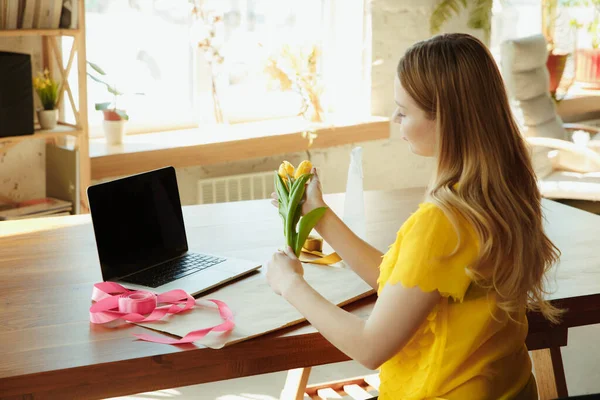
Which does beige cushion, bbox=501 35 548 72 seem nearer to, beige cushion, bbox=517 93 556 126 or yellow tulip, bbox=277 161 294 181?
beige cushion, bbox=517 93 556 126

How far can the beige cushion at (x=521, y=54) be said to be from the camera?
4.18 m

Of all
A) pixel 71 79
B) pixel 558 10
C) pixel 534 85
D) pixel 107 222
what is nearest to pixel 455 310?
pixel 107 222

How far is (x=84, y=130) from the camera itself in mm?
3127

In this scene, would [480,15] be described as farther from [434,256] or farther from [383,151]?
[434,256]

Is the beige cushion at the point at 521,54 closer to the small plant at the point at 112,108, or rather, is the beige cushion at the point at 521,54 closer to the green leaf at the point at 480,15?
the green leaf at the point at 480,15

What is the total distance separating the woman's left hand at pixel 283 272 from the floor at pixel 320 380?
1.32 meters

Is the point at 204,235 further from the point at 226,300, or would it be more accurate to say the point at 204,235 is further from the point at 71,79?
the point at 71,79

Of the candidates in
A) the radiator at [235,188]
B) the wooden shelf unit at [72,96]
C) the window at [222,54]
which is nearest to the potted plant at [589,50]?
the window at [222,54]

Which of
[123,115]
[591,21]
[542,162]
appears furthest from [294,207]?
[591,21]

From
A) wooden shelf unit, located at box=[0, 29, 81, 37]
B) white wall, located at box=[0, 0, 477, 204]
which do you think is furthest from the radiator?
wooden shelf unit, located at box=[0, 29, 81, 37]

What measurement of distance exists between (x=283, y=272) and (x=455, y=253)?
297mm

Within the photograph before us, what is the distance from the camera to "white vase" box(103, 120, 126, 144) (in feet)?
11.8

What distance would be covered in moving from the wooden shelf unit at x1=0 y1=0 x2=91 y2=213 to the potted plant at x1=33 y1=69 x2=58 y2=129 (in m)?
0.04

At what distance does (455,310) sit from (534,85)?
3.28 m
